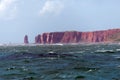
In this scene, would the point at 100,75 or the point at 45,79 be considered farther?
the point at 100,75

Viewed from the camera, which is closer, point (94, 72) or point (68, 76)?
point (68, 76)

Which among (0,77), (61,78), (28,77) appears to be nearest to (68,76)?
(61,78)

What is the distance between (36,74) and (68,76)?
354cm

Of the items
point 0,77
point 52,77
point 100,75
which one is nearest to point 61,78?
point 52,77

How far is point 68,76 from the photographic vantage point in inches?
1167

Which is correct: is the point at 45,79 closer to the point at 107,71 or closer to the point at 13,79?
the point at 13,79

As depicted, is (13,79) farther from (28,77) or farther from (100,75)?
(100,75)

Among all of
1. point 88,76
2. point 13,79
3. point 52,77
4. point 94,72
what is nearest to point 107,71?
point 94,72

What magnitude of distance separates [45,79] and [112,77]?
5.41 meters

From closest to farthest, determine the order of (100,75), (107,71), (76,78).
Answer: (76,78)
(100,75)
(107,71)

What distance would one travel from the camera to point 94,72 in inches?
1273

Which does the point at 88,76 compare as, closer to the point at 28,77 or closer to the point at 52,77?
the point at 52,77

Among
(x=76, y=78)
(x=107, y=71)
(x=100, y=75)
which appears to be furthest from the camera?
(x=107, y=71)

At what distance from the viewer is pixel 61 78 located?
1124 inches
